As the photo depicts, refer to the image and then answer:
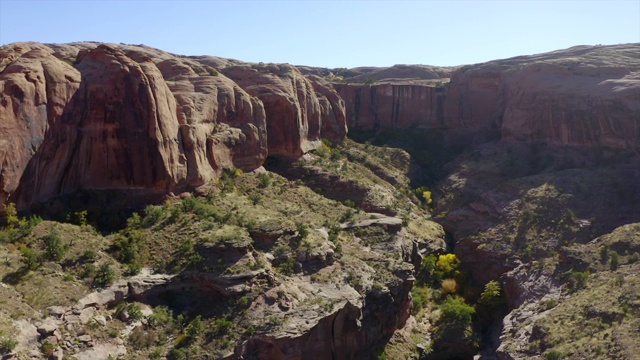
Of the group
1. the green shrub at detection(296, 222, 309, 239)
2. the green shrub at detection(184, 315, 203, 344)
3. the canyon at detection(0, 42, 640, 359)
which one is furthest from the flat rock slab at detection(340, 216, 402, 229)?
the green shrub at detection(184, 315, 203, 344)

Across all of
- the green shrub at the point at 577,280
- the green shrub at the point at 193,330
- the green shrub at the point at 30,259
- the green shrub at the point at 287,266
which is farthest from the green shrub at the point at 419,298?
the green shrub at the point at 30,259

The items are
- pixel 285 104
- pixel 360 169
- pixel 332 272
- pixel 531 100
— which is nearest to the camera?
pixel 332 272

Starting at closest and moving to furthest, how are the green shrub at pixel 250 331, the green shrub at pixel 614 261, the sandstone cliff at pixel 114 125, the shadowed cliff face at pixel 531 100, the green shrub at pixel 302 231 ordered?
the green shrub at pixel 250 331 → the sandstone cliff at pixel 114 125 → the green shrub at pixel 302 231 → the green shrub at pixel 614 261 → the shadowed cliff face at pixel 531 100

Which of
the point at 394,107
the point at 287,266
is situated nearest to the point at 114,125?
the point at 287,266

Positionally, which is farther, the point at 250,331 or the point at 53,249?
the point at 53,249

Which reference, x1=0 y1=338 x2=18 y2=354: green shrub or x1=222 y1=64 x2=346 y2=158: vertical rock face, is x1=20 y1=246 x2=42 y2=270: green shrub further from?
x1=222 y1=64 x2=346 y2=158: vertical rock face

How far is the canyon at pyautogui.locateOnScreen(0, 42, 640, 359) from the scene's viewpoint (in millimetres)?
36438

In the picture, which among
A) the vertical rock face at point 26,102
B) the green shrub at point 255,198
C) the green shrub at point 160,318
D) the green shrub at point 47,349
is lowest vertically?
the green shrub at point 160,318

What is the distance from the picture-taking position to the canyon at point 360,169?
3644 cm

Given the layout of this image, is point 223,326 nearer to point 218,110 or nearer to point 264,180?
point 264,180

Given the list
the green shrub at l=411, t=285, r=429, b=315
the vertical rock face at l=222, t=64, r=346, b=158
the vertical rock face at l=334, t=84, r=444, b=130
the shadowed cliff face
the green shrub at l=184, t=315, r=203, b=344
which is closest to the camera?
the green shrub at l=184, t=315, r=203, b=344

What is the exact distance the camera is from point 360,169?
217 ft

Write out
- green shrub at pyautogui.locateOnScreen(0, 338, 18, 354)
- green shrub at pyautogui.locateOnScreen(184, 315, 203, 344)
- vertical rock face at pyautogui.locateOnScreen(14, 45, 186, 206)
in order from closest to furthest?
green shrub at pyautogui.locateOnScreen(0, 338, 18, 354) < green shrub at pyautogui.locateOnScreen(184, 315, 203, 344) < vertical rock face at pyautogui.locateOnScreen(14, 45, 186, 206)

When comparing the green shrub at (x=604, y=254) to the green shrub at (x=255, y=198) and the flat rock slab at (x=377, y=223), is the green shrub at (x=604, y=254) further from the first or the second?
the green shrub at (x=255, y=198)
